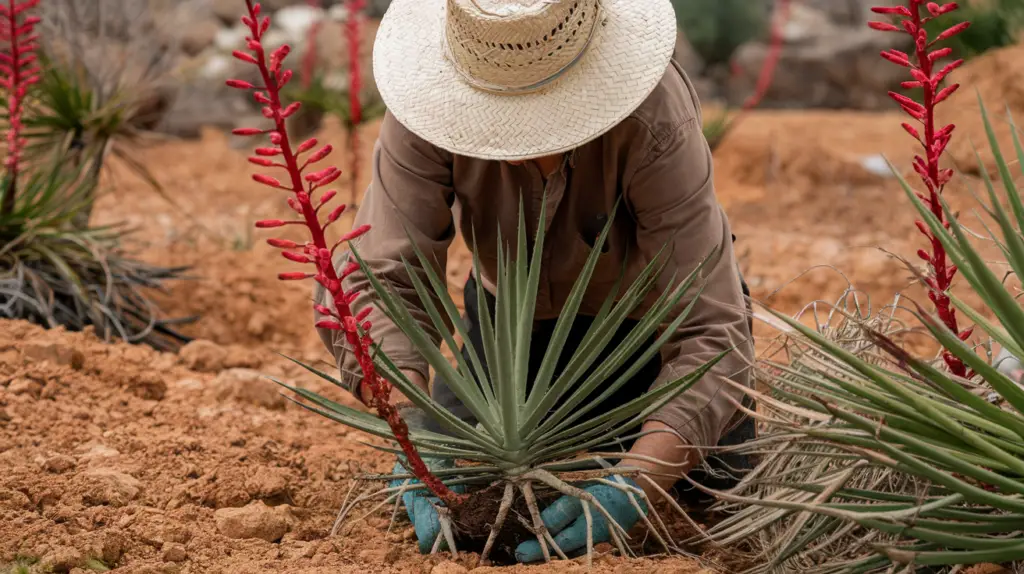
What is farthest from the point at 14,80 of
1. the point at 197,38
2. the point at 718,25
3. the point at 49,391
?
the point at 718,25

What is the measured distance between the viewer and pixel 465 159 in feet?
8.51

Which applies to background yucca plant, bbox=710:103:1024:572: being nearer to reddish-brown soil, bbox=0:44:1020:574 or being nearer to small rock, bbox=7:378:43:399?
A: reddish-brown soil, bbox=0:44:1020:574

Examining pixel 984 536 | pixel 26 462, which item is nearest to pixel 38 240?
pixel 26 462

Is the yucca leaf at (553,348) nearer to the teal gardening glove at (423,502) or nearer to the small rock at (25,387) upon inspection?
the teal gardening glove at (423,502)

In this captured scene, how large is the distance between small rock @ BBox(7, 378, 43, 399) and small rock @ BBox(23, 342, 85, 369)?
0.53 ft

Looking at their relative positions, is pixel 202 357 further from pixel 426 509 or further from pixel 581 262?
pixel 426 509

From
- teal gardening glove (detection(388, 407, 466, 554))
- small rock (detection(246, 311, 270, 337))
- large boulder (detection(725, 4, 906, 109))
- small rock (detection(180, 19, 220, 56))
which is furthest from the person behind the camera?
large boulder (detection(725, 4, 906, 109))

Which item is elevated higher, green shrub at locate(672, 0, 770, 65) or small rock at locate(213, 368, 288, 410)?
small rock at locate(213, 368, 288, 410)

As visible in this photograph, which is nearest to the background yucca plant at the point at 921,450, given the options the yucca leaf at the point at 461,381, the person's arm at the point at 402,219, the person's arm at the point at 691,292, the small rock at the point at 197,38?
the person's arm at the point at 691,292

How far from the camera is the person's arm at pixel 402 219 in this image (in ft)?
8.17

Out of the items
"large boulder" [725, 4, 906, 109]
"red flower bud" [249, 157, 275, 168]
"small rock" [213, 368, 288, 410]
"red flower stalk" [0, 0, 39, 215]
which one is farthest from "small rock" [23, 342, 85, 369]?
"large boulder" [725, 4, 906, 109]

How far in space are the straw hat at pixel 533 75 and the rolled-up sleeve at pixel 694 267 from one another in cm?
21

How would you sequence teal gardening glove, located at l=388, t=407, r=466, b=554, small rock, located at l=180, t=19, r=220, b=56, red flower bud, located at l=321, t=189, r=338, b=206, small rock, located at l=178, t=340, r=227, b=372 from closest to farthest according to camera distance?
red flower bud, located at l=321, t=189, r=338, b=206 < teal gardening glove, located at l=388, t=407, r=466, b=554 < small rock, located at l=178, t=340, r=227, b=372 < small rock, located at l=180, t=19, r=220, b=56

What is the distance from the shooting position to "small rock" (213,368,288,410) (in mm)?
3363
